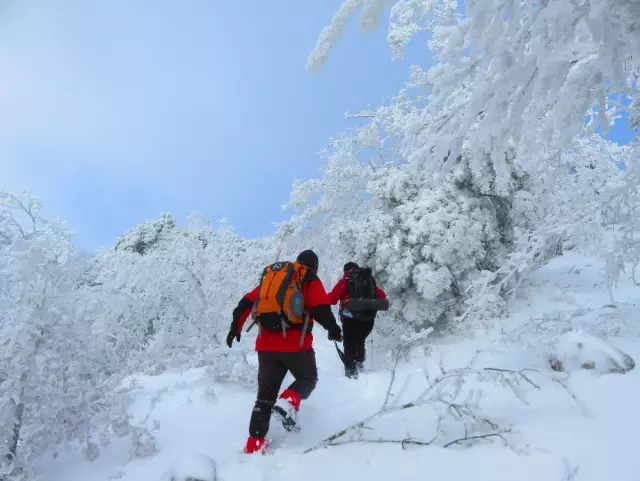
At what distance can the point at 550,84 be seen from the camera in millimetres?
1936

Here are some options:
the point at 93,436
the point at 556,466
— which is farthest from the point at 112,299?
the point at 556,466

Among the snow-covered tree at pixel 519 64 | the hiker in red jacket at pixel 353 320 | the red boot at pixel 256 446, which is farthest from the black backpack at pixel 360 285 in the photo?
the snow-covered tree at pixel 519 64

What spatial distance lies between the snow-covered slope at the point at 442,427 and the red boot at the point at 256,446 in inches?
3.5

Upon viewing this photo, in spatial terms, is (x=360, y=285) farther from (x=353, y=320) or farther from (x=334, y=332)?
(x=334, y=332)

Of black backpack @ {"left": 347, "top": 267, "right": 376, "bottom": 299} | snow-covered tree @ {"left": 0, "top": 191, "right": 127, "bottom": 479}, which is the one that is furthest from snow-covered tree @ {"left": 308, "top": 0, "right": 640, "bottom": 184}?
black backpack @ {"left": 347, "top": 267, "right": 376, "bottom": 299}

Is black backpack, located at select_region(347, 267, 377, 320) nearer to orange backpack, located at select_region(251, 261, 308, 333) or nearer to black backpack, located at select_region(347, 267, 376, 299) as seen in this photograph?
black backpack, located at select_region(347, 267, 376, 299)

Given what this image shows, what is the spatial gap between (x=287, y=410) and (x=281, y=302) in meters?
0.82

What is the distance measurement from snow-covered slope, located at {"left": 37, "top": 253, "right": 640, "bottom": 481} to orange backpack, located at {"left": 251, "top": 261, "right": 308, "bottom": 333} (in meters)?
0.87

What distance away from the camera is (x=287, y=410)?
327cm

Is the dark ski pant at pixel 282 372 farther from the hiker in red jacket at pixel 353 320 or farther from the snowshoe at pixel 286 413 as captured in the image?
the hiker in red jacket at pixel 353 320

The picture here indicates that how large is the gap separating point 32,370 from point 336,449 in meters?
2.08

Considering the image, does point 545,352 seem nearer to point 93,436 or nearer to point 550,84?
point 550,84

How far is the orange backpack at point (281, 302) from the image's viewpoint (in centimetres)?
358

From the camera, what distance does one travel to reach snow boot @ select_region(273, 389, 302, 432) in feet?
10.7
